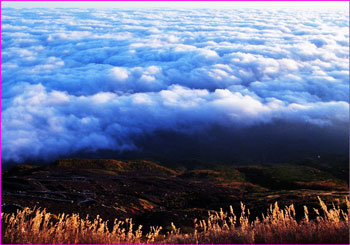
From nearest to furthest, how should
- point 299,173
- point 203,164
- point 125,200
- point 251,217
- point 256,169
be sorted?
point 251,217 → point 125,200 → point 299,173 → point 256,169 → point 203,164

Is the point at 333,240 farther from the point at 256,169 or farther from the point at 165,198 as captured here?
the point at 256,169

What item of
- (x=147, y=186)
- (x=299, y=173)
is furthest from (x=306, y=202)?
(x=299, y=173)

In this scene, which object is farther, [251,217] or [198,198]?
[198,198]

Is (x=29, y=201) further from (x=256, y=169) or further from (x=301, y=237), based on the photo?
(x=256, y=169)

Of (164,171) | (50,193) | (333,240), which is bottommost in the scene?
(333,240)

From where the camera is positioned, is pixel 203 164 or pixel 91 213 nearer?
pixel 91 213

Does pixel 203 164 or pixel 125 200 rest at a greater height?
pixel 203 164

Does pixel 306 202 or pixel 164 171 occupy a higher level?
pixel 164 171

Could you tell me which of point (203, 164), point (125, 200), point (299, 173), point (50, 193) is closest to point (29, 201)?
point (50, 193)

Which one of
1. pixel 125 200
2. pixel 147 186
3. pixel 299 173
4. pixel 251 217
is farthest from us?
pixel 299 173
